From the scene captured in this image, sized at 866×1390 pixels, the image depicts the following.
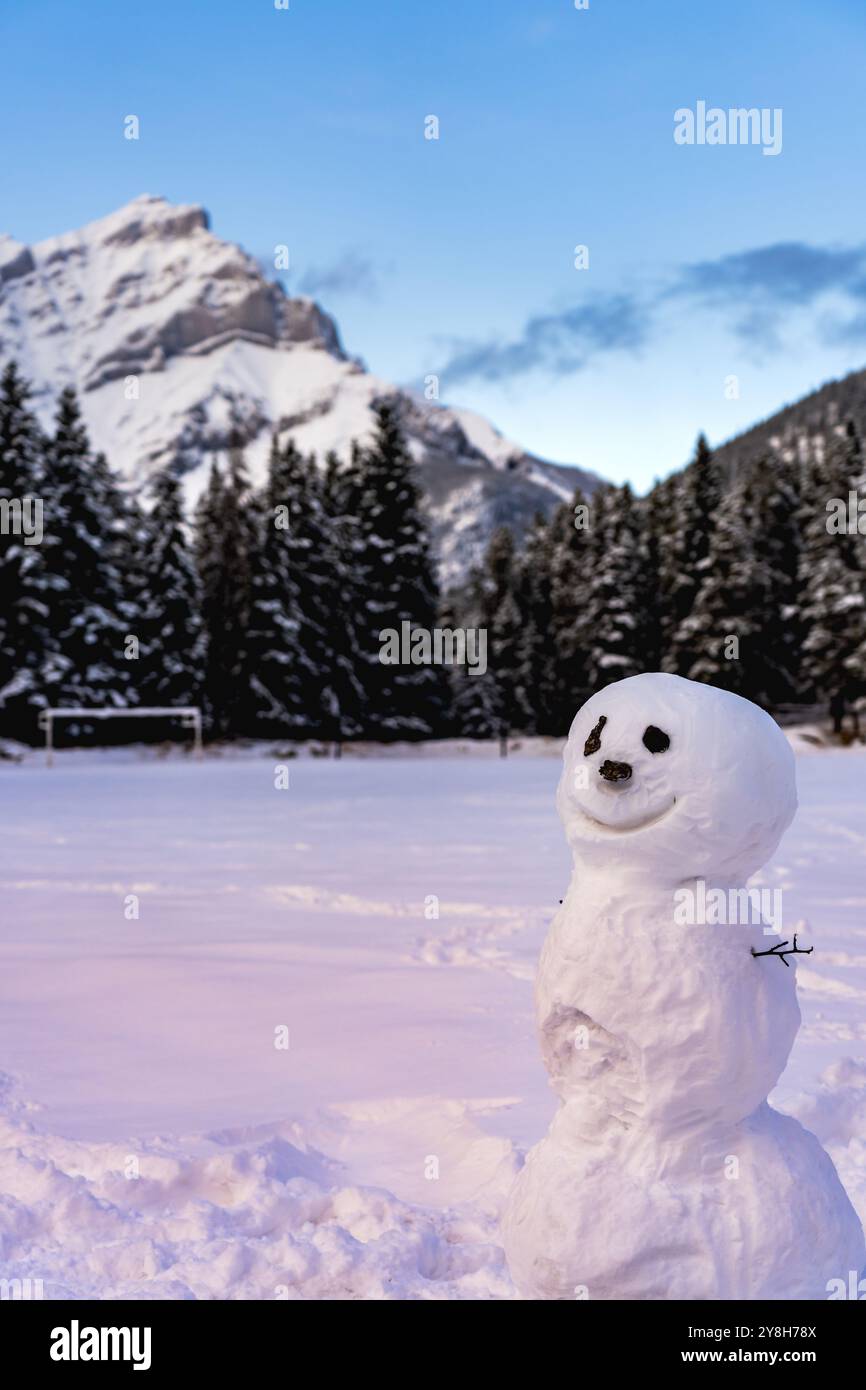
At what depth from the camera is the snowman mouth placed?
10.4 feet

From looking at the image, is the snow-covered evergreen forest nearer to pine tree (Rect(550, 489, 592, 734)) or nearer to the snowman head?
pine tree (Rect(550, 489, 592, 734))

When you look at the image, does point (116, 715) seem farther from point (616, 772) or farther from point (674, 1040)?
point (674, 1040)

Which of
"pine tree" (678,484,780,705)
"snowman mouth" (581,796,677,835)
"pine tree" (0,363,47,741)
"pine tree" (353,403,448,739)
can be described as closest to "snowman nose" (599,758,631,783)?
"snowman mouth" (581,796,677,835)

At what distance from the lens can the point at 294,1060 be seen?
5.91 metres

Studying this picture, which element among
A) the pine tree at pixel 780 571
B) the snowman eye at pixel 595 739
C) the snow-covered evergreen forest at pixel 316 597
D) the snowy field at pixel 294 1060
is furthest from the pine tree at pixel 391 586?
the snowman eye at pixel 595 739

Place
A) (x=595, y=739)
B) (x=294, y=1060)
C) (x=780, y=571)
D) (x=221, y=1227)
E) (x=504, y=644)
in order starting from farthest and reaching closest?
(x=780, y=571) → (x=504, y=644) → (x=294, y=1060) → (x=221, y=1227) → (x=595, y=739)

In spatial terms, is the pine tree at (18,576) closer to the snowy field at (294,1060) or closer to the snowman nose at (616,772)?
the snowy field at (294,1060)

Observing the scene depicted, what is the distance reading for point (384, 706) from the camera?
40.1 meters

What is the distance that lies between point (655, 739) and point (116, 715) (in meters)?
32.5

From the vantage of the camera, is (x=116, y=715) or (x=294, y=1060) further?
(x=116, y=715)

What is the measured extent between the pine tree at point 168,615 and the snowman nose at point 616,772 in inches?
1446

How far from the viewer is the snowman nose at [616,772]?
125 inches

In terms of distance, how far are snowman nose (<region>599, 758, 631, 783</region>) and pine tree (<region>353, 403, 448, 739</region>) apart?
3663 centimetres

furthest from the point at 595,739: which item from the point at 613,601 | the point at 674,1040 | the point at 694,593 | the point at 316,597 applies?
the point at 694,593
